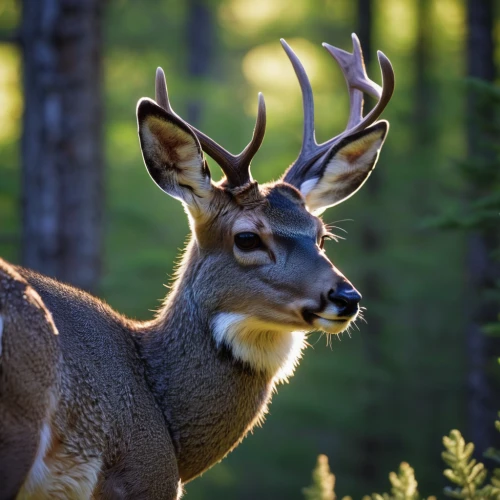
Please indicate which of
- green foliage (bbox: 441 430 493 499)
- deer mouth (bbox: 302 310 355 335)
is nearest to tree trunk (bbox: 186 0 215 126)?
deer mouth (bbox: 302 310 355 335)

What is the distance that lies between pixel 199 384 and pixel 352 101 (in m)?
2.73

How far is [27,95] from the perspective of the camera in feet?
41.3

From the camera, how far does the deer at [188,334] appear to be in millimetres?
5031

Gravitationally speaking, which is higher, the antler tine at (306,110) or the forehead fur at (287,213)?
the antler tine at (306,110)

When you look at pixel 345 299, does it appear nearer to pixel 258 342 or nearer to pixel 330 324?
pixel 330 324

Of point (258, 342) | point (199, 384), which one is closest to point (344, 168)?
point (258, 342)

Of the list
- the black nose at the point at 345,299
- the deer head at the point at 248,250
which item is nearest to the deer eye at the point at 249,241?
the deer head at the point at 248,250

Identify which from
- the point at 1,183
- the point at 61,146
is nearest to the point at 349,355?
the point at 1,183

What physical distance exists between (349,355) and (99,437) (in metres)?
16.2

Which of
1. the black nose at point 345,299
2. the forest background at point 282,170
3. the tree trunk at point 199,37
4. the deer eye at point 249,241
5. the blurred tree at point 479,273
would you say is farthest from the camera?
the tree trunk at point 199,37

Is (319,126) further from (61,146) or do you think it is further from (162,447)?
(162,447)

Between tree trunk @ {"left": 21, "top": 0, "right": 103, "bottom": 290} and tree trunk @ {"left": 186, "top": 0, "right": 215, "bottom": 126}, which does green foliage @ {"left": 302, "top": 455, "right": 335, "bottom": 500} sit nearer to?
tree trunk @ {"left": 21, "top": 0, "right": 103, "bottom": 290}

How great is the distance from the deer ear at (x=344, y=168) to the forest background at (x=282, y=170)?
218cm

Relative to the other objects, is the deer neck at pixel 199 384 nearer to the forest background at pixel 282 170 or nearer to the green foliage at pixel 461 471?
the green foliage at pixel 461 471
